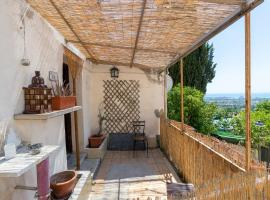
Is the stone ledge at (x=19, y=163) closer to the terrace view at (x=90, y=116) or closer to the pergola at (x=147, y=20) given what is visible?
the terrace view at (x=90, y=116)

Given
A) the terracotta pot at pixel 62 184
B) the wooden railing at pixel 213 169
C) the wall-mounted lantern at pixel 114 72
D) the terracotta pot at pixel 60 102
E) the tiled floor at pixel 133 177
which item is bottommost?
the tiled floor at pixel 133 177

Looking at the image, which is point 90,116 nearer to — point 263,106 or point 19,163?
point 19,163

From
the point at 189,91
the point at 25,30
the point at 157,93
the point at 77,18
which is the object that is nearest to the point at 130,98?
the point at 157,93

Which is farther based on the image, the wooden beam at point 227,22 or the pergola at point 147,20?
the pergola at point 147,20

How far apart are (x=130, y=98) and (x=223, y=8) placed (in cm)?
564

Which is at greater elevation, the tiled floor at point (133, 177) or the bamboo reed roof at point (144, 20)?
the bamboo reed roof at point (144, 20)

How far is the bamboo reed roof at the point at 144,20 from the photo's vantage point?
2.59m

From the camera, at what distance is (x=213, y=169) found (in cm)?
309

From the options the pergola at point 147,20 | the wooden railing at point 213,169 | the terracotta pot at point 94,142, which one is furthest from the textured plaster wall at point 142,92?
the pergola at point 147,20

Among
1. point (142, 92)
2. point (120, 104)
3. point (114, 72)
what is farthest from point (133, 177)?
point (114, 72)

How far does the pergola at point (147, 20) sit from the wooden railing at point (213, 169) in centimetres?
25

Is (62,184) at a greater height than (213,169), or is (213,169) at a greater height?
(213,169)

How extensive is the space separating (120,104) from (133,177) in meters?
3.33

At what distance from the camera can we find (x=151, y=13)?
2975mm
